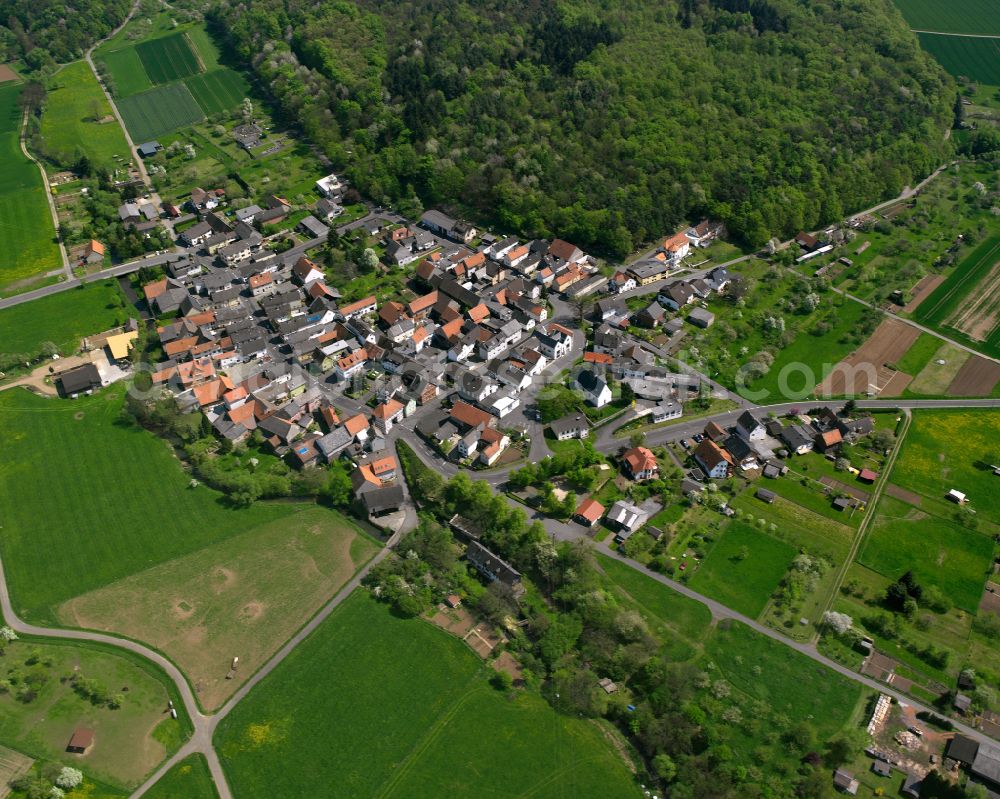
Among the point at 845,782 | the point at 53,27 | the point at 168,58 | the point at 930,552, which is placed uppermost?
the point at 53,27

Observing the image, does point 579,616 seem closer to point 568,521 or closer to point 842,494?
point 568,521

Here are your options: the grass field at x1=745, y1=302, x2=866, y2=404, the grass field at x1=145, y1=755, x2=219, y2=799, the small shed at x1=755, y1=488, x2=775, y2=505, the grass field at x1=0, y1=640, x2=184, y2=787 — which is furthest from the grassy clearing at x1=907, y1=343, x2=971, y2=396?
the grass field at x1=0, y1=640, x2=184, y2=787

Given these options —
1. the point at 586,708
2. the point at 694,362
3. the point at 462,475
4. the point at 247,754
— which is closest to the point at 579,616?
the point at 586,708

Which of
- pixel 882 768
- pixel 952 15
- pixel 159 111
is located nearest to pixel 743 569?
pixel 882 768

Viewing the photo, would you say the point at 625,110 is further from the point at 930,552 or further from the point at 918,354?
the point at 930,552

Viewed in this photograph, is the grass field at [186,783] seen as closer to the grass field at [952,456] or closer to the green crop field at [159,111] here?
the grass field at [952,456]

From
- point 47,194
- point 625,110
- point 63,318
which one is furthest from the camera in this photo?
point 625,110
